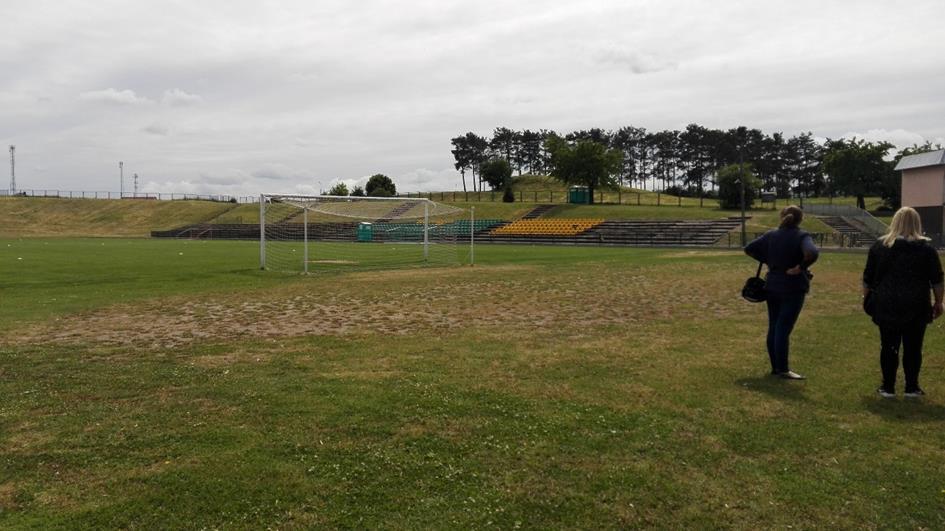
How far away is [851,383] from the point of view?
6.50m

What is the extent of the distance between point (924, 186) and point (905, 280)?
47.7 meters

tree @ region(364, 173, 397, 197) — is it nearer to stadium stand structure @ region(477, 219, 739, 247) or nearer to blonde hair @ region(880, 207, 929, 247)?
stadium stand structure @ region(477, 219, 739, 247)

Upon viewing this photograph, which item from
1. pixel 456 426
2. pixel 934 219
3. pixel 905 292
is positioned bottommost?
pixel 456 426

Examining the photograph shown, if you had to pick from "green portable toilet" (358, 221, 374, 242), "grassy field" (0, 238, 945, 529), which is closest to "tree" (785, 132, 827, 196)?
"green portable toilet" (358, 221, 374, 242)

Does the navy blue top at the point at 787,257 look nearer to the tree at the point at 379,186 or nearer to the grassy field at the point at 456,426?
the grassy field at the point at 456,426

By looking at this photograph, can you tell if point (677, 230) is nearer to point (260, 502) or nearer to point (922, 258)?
point (922, 258)

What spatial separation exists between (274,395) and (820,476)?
4.53 metres

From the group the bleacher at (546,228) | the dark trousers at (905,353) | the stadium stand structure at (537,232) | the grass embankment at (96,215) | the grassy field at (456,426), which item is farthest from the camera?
the grass embankment at (96,215)

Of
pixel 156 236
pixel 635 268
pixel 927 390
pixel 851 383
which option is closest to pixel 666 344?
pixel 851 383

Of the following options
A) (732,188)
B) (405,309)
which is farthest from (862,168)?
(405,309)

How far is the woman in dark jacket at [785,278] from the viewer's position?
659 centimetres

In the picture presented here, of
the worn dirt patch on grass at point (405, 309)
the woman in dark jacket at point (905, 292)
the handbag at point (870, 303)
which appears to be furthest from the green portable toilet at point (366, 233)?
the woman in dark jacket at point (905, 292)

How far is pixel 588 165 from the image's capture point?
75.4m

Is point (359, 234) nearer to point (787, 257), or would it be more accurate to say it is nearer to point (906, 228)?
point (787, 257)
